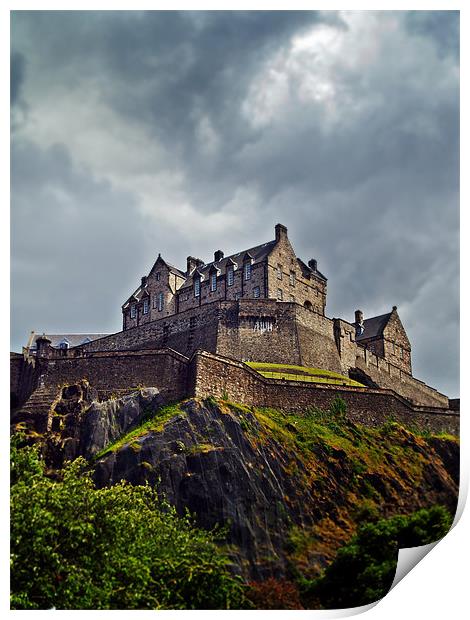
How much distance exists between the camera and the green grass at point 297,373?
117 feet

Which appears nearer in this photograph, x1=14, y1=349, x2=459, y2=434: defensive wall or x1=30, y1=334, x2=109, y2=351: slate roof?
x1=14, y1=349, x2=459, y2=434: defensive wall

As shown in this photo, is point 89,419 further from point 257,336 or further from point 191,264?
point 191,264

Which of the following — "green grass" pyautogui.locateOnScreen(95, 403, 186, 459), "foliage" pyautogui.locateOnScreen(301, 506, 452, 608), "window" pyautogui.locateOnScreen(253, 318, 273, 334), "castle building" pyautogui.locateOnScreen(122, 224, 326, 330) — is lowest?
"foliage" pyautogui.locateOnScreen(301, 506, 452, 608)

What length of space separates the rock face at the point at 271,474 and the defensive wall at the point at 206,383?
6.18 ft

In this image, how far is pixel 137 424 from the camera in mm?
29234

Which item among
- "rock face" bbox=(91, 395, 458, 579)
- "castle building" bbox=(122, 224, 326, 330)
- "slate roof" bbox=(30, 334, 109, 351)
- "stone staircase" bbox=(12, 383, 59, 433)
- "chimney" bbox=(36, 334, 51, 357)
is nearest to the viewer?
"rock face" bbox=(91, 395, 458, 579)

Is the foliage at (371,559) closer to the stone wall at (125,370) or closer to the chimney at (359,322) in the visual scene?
the stone wall at (125,370)

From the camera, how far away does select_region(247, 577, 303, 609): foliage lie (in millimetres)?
20391

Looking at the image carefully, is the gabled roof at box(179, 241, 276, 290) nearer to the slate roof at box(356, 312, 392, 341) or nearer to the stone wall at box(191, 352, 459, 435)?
the slate roof at box(356, 312, 392, 341)

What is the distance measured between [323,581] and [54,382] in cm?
1413

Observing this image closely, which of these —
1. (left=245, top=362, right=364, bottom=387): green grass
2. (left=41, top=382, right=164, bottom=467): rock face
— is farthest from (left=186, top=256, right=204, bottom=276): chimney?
(left=41, top=382, right=164, bottom=467): rock face

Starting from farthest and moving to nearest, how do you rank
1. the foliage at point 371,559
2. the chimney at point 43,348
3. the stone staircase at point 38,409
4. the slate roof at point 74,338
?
the slate roof at point 74,338, the chimney at point 43,348, the stone staircase at point 38,409, the foliage at point 371,559

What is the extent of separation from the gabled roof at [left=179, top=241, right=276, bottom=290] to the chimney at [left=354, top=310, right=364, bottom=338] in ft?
24.2

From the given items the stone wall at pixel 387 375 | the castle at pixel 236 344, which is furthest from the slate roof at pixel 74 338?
the stone wall at pixel 387 375
